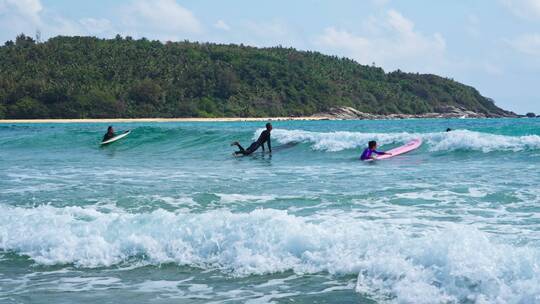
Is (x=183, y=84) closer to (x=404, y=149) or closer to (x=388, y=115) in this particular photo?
(x=388, y=115)

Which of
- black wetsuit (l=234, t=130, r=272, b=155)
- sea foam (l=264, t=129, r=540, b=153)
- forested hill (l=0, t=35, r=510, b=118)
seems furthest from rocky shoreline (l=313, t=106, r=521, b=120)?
black wetsuit (l=234, t=130, r=272, b=155)

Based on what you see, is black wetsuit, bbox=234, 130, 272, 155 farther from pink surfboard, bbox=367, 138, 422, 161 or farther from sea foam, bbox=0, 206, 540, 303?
sea foam, bbox=0, 206, 540, 303

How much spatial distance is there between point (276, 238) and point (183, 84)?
389 ft

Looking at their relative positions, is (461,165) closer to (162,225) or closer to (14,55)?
(162,225)

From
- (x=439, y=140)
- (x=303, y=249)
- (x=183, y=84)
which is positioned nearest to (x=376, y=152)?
(x=439, y=140)

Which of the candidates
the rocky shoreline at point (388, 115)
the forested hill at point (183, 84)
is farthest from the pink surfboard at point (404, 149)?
the rocky shoreline at point (388, 115)

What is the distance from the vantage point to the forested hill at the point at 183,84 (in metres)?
106

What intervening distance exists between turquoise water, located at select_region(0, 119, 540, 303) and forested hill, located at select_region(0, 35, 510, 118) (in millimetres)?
94050

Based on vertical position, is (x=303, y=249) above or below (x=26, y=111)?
above

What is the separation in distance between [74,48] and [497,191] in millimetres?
137097

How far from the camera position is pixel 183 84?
12375 centimetres

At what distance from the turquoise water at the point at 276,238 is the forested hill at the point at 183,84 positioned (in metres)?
94.0

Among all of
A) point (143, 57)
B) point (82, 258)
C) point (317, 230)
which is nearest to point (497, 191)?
point (317, 230)

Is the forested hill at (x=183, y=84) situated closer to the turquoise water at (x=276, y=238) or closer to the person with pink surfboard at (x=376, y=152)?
the person with pink surfboard at (x=376, y=152)
